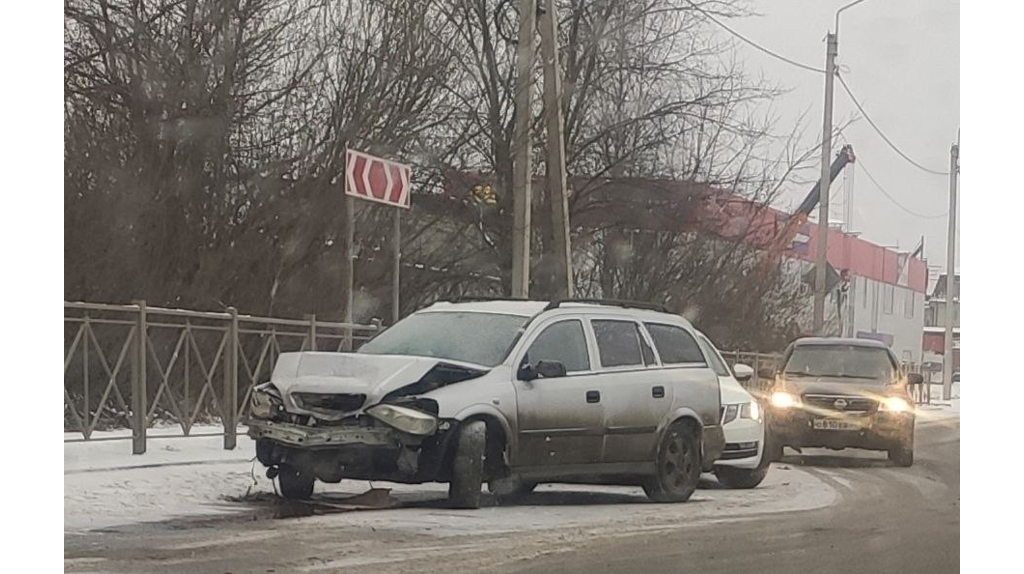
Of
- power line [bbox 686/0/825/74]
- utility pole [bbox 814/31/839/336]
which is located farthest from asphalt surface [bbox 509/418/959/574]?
power line [bbox 686/0/825/74]

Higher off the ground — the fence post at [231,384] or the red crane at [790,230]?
the red crane at [790,230]

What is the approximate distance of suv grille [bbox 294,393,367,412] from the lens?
379 cm

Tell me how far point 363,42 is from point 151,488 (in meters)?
1.58

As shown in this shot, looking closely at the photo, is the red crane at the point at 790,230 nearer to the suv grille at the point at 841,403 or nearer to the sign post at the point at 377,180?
the suv grille at the point at 841,403

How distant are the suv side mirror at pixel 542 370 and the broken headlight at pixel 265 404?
0.75m

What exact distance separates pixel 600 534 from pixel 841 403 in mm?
989

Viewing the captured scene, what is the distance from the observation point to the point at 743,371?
4164 millimetres

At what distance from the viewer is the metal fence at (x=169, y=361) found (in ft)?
12.7

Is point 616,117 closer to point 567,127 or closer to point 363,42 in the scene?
point 567,127

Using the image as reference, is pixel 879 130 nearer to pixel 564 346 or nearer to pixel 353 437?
pixel 564 346

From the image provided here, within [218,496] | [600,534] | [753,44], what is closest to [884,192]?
[753,44]

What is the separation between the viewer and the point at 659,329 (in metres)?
4.07

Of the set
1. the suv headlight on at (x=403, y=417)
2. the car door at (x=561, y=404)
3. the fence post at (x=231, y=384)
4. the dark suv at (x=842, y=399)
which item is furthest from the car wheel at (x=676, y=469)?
the fence post at (x=231, y=384)

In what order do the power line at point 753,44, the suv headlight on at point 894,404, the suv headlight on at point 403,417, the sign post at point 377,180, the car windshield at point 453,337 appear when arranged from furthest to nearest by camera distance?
1. the suv headlight on at point 894,404
2. the power line at point 753,44
3. the sign post at point 377,180
4. the car windshield at point 453,337
5. the suv headlight on at point 403,417
